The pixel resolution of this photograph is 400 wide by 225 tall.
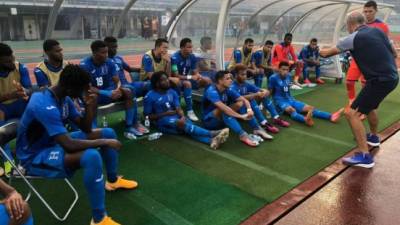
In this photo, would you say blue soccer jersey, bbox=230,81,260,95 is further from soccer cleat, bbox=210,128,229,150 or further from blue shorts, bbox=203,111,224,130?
soccer cleat, bbox=210,128,229,150

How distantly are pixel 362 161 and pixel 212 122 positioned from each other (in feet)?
7.18

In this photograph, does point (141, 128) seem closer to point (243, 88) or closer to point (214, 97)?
point (214, 97)

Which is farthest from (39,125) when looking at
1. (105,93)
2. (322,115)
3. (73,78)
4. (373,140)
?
(322,115)

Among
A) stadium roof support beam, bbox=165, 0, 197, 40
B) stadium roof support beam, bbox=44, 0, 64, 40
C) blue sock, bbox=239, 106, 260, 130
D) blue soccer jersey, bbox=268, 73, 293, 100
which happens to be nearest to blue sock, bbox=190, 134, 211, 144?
blue sock, bbox=239, 106, 260, 130

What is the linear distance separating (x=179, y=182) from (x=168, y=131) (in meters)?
1.69

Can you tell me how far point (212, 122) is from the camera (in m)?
5.54

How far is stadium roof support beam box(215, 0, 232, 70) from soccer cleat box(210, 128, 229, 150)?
2600 mm

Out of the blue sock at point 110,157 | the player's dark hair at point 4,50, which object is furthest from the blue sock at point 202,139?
the player's dark hair at point 4,50

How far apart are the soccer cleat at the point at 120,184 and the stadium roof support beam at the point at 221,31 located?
4.00 metres

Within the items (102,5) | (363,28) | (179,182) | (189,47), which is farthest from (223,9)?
(179,182)

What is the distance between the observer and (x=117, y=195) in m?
3.63

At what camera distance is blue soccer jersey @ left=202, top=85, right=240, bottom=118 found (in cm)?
532

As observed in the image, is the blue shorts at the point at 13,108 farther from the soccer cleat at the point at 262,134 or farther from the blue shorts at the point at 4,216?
the soccer cleat at the point at 262,134

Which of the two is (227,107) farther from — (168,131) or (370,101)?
(370,101)
